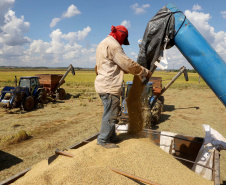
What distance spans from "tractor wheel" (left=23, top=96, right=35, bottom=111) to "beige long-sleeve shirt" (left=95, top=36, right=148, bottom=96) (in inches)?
350

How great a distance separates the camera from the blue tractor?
9.55 metres

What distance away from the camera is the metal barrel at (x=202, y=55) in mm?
1892

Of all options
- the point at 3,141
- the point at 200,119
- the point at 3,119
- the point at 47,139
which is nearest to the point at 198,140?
the point at 47,139

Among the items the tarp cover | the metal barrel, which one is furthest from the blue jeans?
the metal barrel

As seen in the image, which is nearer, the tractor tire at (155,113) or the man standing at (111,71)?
the man standing at (111,71)

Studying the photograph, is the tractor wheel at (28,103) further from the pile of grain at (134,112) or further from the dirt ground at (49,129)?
the pile of grain at (134,112)

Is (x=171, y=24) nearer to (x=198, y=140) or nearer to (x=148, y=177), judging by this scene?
(x=148, y=177)

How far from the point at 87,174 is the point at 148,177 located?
0.65 meters

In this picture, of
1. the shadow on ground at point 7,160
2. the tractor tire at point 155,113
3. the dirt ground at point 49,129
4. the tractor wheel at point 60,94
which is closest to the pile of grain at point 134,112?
the dirt ground at point 49,129

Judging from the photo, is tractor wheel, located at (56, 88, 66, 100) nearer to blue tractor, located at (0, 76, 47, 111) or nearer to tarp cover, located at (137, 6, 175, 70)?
blue tractor, located at (0, 76, 47, 111)

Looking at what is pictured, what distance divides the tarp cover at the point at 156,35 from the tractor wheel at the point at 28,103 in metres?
9.27

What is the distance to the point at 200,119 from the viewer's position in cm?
906

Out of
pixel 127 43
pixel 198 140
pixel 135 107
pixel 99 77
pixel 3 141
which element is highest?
pixel 127 43

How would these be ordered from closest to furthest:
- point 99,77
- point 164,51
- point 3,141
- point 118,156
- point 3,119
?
point 118,156, point 164,51, point 99,77, point 3,141, point 3,119
